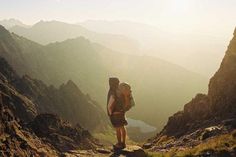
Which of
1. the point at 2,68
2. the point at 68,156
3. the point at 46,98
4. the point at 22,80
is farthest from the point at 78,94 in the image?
the point at 68,156

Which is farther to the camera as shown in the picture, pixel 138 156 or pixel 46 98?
pixel 46 98

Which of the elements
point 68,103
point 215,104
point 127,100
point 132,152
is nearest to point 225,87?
point 215,104

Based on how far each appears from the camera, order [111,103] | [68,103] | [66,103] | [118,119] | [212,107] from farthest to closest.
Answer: [68,103]
[66,103]
[212,107]
[118,119]
[111,103]

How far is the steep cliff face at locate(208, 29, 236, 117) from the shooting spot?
33.5 m

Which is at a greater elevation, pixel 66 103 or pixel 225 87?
pixel 66 103

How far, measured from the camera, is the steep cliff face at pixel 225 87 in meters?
33.5

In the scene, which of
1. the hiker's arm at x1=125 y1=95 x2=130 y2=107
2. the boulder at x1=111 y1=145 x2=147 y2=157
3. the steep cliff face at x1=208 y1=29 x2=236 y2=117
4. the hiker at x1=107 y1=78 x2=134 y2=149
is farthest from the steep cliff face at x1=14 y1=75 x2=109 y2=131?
the boulder at x1=111 y1=145 x2=147 y2=157

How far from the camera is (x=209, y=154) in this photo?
46.2 feet

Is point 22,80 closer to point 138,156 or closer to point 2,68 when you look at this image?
point 2,68

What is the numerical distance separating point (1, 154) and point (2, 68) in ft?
412

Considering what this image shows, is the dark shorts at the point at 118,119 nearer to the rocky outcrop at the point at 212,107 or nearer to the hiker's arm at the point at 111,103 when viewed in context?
the hiker's arm at the point at 111,103

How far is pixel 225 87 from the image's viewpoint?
39.8m

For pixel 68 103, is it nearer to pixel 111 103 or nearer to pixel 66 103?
pixel 66 103

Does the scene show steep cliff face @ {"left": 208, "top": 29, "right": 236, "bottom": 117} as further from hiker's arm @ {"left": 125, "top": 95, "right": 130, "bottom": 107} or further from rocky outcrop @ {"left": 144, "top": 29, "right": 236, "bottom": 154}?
hiker's arm @ {"left": 125, "top": 95, "right": 130, "bottom": 107}
